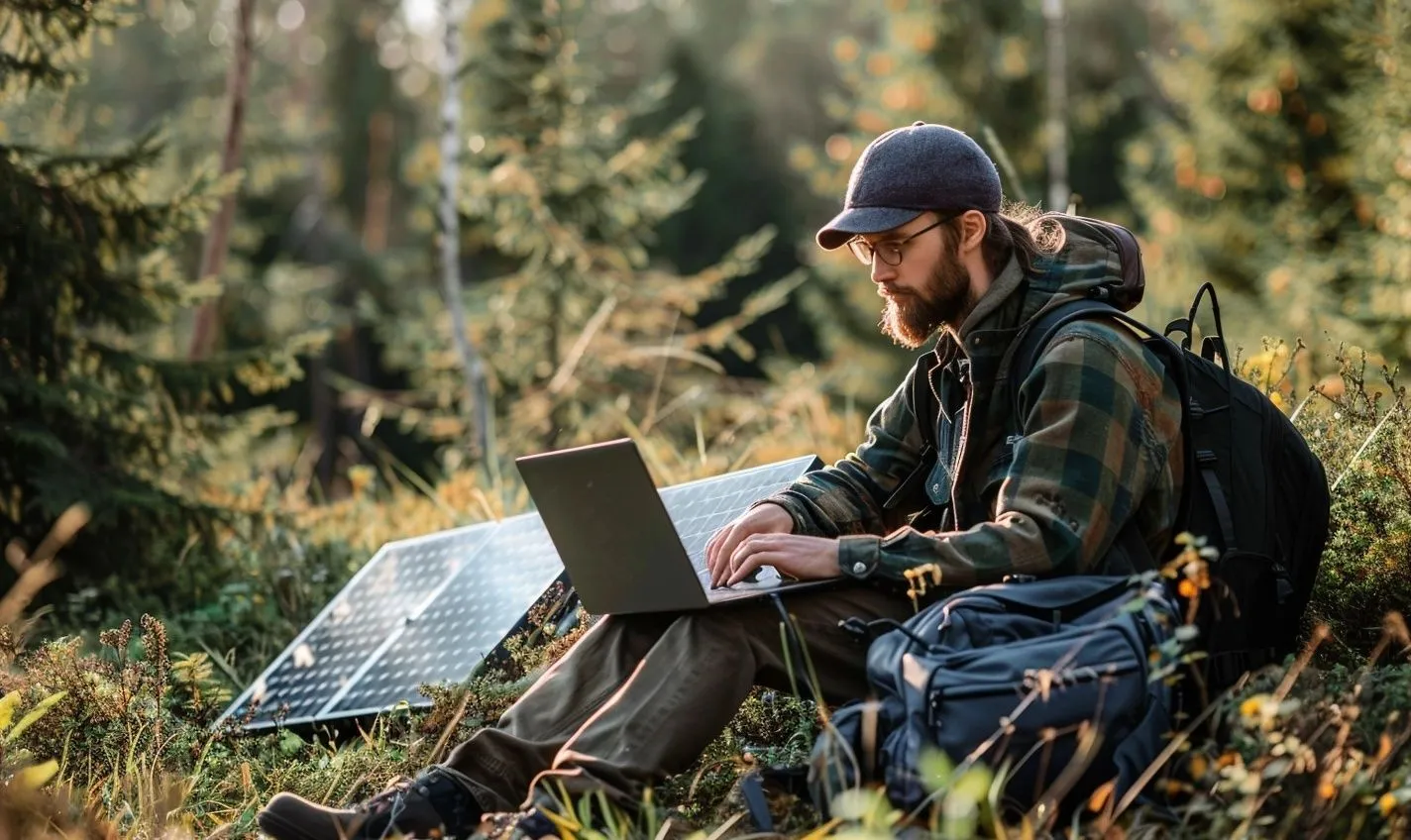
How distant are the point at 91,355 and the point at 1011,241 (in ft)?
16.6

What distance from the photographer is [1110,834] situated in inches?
118

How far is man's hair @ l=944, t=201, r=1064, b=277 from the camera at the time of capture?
3748mm

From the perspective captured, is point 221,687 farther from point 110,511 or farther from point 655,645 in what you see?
point 655,645

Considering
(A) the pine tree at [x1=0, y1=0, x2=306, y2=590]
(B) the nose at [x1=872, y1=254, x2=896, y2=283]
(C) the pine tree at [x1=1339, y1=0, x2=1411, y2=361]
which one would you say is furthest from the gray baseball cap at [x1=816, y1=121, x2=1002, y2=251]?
(C) the pine tree at [x1=1339, y1=0, x2=1411, y2=361]

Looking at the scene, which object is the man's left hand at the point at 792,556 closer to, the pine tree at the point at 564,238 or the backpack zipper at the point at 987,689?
the backpack zipper at the point at 987,689

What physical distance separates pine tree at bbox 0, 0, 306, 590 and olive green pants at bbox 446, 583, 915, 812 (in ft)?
12.9

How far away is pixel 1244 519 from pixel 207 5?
2976 cm

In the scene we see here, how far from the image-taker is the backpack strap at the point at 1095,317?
3.54 meters

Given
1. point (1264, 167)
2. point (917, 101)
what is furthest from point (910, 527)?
point (917, 101)

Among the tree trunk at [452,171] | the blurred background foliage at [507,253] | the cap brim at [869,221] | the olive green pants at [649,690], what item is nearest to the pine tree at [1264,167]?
the blurred background foliage at [507,253]

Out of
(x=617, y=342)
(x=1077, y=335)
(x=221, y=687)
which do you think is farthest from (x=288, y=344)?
(x=1077, y=335)

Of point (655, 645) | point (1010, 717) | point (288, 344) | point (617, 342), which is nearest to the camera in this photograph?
point (1010, 717)

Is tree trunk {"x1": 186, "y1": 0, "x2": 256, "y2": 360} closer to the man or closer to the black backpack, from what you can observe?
the man

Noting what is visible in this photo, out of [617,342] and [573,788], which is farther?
[617,342]
